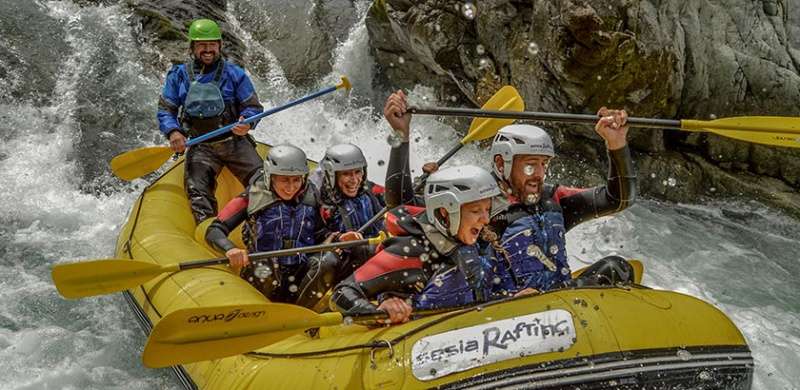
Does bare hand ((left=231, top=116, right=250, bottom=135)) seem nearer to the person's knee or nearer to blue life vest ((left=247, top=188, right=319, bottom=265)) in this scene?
blue life vest ((left=247, top=188, right=319, bottom=265))

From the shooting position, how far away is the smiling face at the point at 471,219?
286cm

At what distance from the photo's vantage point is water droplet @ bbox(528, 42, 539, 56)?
7.09m

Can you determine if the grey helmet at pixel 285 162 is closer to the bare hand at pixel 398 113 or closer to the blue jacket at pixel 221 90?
the bare hand at pixel 398 113

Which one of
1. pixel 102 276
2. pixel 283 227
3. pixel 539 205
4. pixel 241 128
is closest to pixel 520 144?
pixel 539 205

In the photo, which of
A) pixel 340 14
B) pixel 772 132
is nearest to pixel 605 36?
pixel 772 132

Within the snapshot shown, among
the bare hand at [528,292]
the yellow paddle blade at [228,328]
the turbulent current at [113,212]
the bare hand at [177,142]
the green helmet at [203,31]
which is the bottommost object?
the turbulent current at [113,212]

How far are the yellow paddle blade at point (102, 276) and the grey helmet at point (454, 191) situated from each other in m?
1.40

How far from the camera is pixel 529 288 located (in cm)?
330

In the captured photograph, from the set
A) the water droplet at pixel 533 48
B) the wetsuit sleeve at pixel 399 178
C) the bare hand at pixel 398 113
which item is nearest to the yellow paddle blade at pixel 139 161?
the wetsuit sleeve at pixel 399 178

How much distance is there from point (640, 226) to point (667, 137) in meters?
1.19

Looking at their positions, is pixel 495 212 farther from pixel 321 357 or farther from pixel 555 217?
pixel 321 357

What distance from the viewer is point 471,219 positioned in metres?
2.89

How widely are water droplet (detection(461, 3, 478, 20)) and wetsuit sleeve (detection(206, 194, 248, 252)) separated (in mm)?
4426

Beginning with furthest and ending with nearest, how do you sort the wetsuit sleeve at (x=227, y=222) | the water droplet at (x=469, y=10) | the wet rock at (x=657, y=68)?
the water droplet at (x=469, y=10)
the wet rock at (x=657, y=68)
the wetsuit sleeve at (x=227, y=222)
